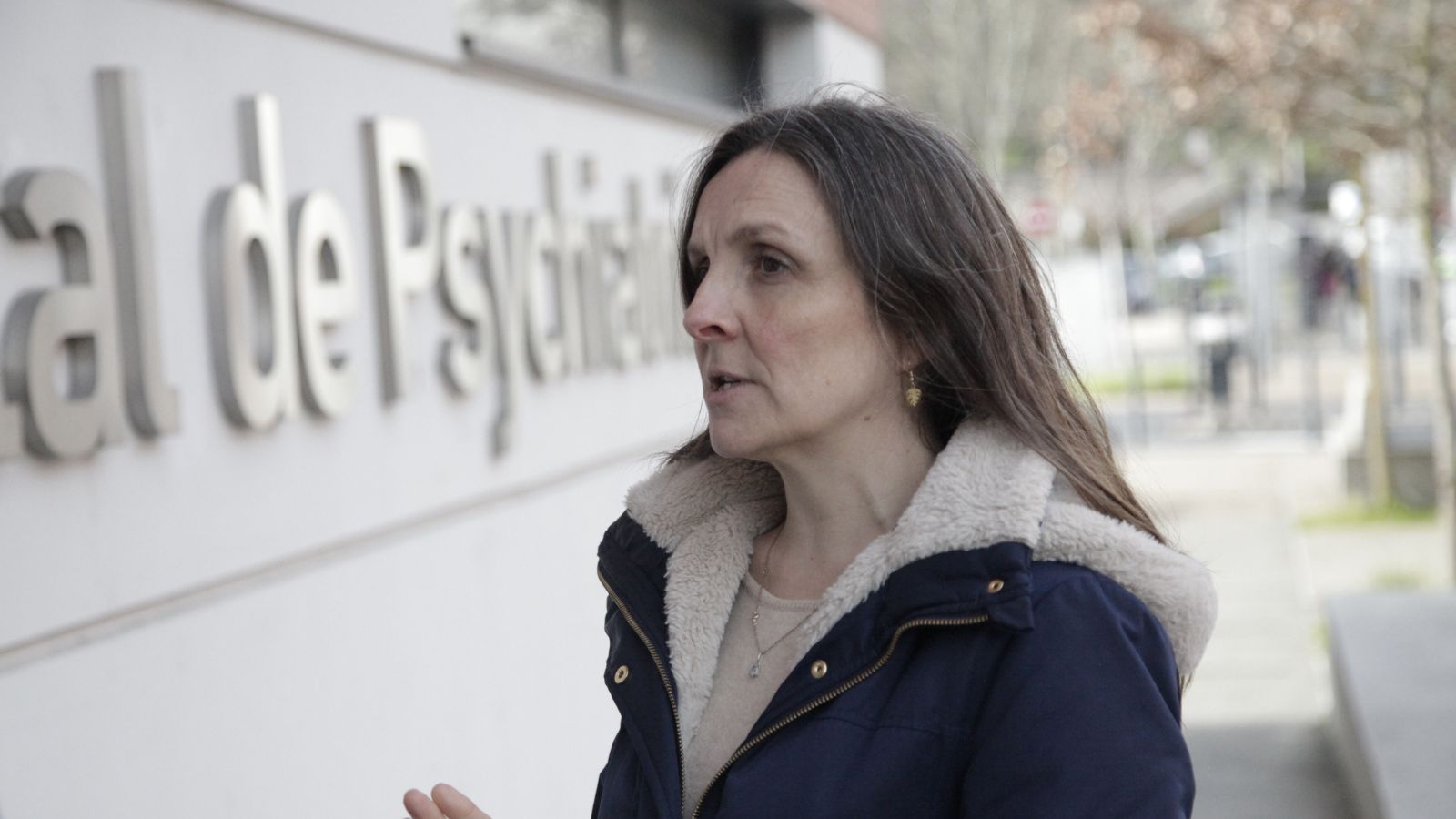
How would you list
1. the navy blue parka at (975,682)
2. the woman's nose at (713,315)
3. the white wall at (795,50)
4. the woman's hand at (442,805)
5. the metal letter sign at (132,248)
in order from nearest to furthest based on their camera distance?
the navy blue parka at (975,682) → the woman's hand at (442,805) → the woman's nose at (713,315) → the metal letter sign at (132,248) → the white wall at (795,50)

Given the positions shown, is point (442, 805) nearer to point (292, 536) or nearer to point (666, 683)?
point (666, 683)

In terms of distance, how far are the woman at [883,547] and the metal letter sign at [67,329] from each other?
47.4 inches

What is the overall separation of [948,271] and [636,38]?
5.60 metres

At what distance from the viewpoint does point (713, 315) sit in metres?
2.16

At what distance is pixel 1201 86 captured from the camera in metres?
10.6

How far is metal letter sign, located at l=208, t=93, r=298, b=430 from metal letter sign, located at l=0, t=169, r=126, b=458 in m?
0.37

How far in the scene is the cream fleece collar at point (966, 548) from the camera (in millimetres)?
1933

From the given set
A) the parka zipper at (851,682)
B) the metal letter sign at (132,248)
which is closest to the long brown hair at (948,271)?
the parka zipper at (851,682)

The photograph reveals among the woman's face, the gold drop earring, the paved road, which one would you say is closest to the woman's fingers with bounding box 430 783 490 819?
the woman's face

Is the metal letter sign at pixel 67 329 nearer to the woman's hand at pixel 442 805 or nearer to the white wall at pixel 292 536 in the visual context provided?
the white wall at pixel 292 536

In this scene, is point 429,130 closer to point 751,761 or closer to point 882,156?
point 882,156

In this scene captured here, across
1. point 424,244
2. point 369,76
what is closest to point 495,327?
point 424,244

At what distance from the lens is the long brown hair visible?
83.5 inches

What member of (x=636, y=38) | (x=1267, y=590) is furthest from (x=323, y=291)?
(x=1267, y=590)
